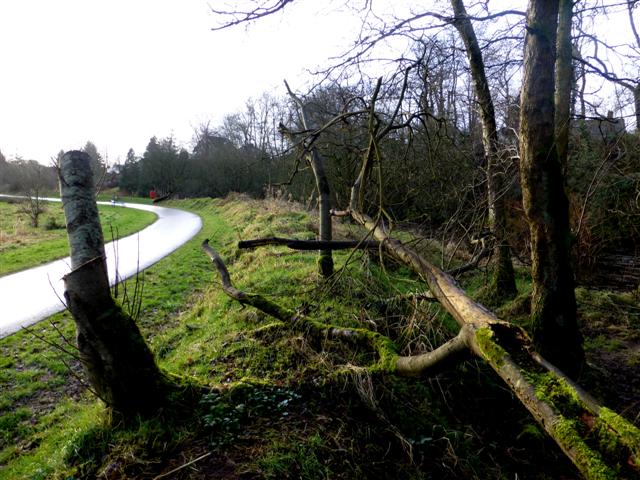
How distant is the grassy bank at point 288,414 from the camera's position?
3.14 meters

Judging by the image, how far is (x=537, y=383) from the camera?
2.37 meters

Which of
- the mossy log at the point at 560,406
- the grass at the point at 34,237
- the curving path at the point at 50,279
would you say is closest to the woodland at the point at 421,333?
the mossy log at the point at 560,406

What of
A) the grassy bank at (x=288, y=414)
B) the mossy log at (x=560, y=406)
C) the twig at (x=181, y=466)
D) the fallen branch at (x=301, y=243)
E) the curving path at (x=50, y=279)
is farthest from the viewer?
the curving path at (x=50, y=279)

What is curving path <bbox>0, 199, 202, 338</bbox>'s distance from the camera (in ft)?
26.7

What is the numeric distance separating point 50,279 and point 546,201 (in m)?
10.8

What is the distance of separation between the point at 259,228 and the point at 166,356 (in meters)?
8.64

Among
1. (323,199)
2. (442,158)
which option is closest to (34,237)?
(323,199)

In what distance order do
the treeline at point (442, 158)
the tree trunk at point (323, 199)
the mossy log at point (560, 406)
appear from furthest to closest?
1. the tree trunk at point (323, 199)
2. the treeline at point (442, 158)
3. the mossy log at point (560, 406)

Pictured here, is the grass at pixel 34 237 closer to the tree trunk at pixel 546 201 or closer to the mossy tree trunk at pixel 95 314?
the mossy tree trunk at pixel 95 314

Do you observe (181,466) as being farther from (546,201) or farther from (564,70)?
(564,70)

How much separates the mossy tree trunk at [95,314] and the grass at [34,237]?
525 cm

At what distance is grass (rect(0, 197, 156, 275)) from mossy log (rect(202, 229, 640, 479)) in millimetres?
6959

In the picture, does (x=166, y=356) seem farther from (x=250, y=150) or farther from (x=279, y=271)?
(x=250, y=150)

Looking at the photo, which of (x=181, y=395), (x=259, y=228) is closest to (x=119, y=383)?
(x=181, y=395)
